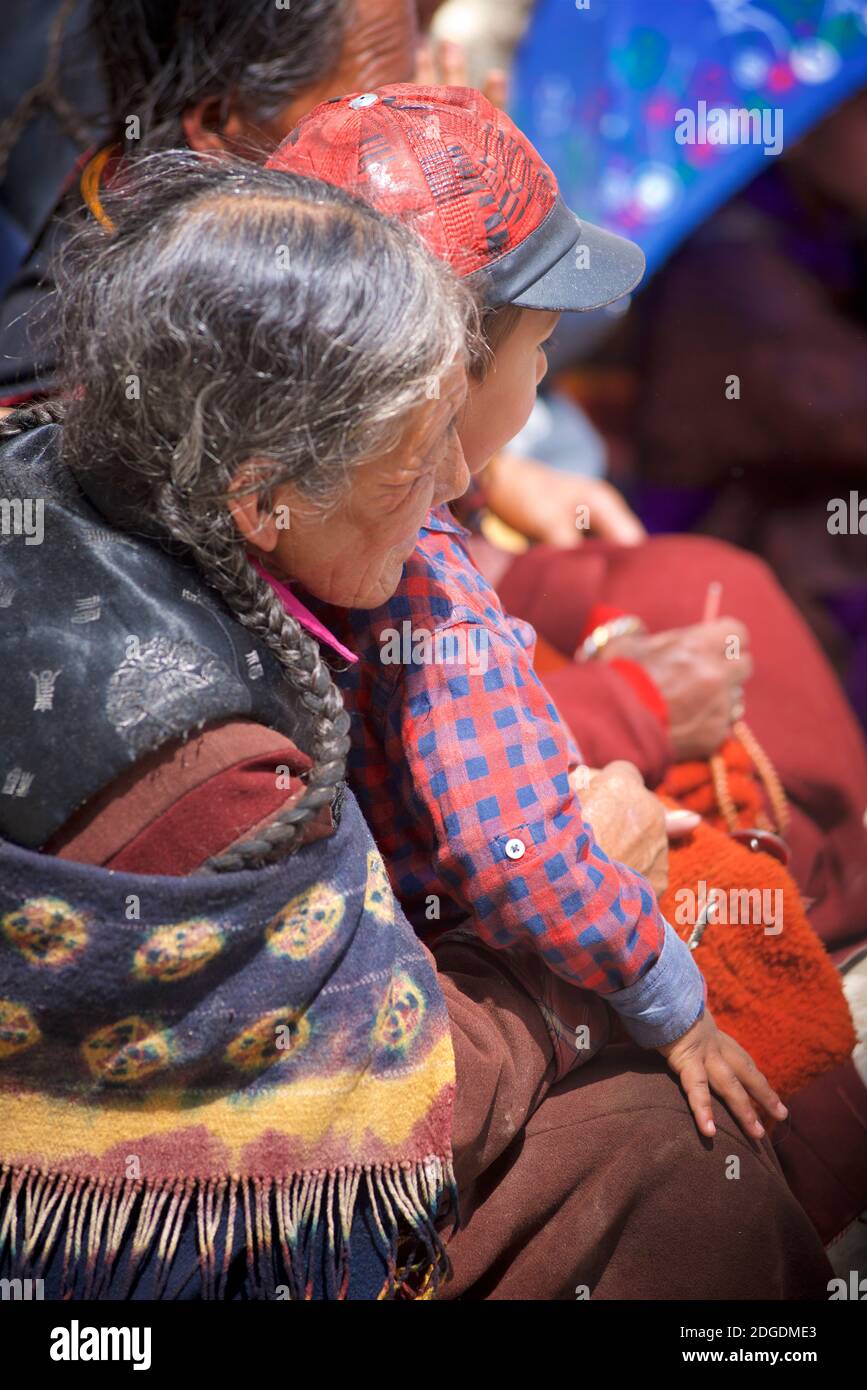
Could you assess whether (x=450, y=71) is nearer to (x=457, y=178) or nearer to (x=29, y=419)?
(x=457, y=178)

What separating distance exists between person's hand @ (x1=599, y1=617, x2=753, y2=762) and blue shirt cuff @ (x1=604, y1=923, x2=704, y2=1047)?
20.6 inches

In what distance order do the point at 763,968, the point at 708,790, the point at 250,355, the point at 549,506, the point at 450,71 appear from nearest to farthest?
the point at 250,355, the point at 763,968, the point at 708,790, the point at 450,71, the point at 549,506

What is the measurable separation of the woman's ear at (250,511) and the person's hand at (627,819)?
1.58ft

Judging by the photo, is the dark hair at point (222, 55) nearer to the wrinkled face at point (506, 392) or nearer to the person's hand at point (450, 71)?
the person's hand at point (450, 71)

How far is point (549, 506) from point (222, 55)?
1.03m

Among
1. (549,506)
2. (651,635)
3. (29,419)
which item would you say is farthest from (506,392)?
(549,506)

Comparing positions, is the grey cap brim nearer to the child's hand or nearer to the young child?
the young child

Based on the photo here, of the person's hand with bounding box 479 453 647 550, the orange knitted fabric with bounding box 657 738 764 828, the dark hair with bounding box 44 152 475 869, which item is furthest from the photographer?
the person's hand with bounding box 479 453 647 550

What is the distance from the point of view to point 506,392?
123 cm

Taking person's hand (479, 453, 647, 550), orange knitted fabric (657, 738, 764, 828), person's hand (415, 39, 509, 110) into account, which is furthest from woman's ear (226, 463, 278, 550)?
person's hand (415, 39, 509, 110)

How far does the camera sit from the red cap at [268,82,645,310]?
1093 mm

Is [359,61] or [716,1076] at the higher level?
[359,61]

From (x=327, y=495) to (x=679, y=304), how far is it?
2.30 metres

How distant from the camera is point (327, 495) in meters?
1.01
